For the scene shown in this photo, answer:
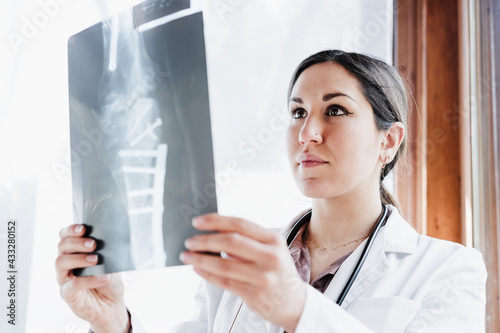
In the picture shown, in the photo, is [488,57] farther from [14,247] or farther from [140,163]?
[14,247]

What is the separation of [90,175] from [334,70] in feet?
1.78

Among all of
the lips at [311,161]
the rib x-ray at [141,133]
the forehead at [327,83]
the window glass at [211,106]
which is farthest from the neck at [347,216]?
the rib x-ray at [141,133]

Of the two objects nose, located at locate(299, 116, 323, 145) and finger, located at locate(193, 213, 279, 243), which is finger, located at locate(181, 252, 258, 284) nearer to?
finger, located at locate(193, 213, 279, 243)

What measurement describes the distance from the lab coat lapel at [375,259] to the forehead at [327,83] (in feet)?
0.93

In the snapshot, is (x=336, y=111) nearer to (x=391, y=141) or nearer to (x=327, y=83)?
(x=327, y=83)

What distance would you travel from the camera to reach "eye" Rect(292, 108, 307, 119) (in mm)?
956

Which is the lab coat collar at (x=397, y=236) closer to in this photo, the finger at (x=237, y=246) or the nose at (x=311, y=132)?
the nose at (x=311, y=132)

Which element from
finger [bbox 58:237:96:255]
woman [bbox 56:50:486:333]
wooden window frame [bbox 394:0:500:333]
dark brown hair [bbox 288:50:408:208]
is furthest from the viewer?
wooden window frame [bbox 394:0:500:333]

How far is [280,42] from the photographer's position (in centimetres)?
136

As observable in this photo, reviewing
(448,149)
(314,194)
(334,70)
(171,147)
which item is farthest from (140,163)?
(448,149)

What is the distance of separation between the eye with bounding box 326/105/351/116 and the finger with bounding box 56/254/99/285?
52 centimetres

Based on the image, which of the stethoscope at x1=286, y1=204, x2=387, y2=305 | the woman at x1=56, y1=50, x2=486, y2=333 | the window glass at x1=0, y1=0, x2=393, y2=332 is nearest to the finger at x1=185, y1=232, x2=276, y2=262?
the woman at x1=56, y1=50, x2=486, y2=333

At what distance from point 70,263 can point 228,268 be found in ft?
0.91

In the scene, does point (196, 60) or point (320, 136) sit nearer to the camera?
point (196, 60)
